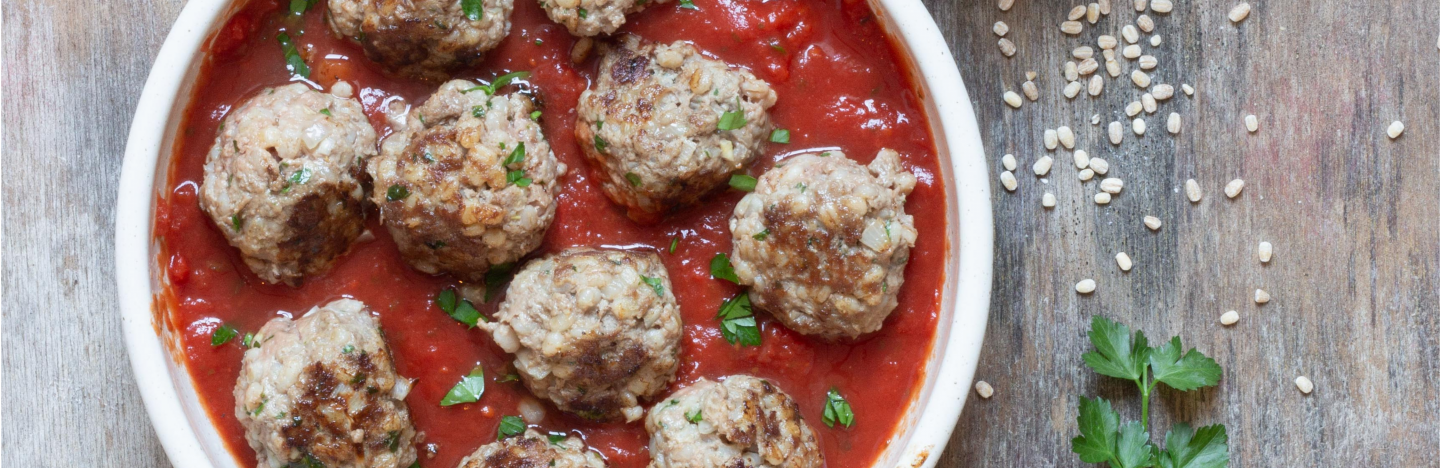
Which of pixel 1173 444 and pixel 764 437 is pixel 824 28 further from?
pixel 1173 444

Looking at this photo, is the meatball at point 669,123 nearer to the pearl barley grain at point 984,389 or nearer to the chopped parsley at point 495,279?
the chopped parsley at point 495,279

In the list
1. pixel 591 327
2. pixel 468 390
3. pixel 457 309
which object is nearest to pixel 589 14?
pixel 591 327

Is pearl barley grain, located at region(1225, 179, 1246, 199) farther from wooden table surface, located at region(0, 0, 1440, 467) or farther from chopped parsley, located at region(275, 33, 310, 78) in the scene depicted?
chopped parsley, located at region(275, 33, 310, 78)

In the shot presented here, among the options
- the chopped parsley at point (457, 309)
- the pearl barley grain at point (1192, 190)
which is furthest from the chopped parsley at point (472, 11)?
the pearl barley grain at point (1192, 190)

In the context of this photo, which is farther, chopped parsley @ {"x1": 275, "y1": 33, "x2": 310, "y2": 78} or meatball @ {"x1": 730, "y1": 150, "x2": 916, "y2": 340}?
chopped parsley @ {"x1": 275, "y1": 33, "x2": 310, "y2": 78}

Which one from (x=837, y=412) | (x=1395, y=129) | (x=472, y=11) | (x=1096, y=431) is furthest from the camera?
(x=1395, y=129)

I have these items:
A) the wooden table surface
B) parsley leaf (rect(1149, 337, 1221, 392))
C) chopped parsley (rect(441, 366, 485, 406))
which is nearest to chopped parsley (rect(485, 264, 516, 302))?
chopped parsley (rect(441, 366, 485, 406))

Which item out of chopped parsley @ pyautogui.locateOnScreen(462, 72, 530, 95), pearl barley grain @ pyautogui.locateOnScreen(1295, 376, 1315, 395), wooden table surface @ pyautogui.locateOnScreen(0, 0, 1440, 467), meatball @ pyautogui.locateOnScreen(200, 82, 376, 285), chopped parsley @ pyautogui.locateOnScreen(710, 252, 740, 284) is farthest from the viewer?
pearl barley grain @ pyautogui.locateOnScreen(1295, 376, 1315, 395)

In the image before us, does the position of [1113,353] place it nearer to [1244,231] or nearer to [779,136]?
[1244,231]
